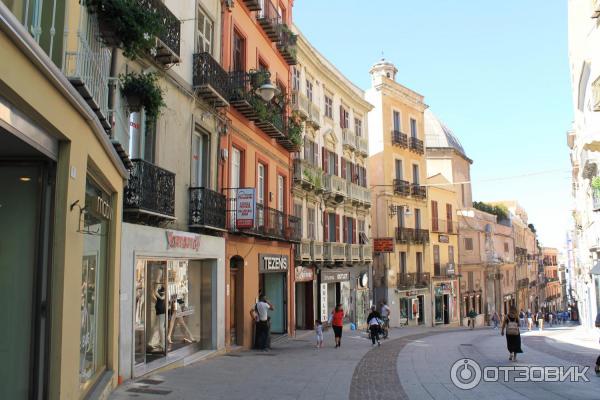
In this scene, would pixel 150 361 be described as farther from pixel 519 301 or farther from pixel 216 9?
pixel 519 301

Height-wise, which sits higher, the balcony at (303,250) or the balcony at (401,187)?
the balcony at (401,187)

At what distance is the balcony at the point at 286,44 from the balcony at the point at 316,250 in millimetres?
8401

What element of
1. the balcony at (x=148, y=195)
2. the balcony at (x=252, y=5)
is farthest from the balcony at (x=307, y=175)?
the balcony at (x=148, y=195)

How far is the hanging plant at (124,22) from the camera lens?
27.1 ft

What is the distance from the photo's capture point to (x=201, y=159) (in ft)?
52.5

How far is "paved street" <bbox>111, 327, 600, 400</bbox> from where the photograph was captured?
10547mm

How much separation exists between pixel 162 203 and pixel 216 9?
7.12 metres

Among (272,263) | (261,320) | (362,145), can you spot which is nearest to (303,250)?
(272,263)

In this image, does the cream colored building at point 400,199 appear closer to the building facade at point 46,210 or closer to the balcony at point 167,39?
the balcony at point 167,39

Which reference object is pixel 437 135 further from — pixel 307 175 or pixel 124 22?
pixel 124 22

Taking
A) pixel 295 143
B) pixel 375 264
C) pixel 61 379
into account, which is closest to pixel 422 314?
pixel 375 264

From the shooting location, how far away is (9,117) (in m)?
4.91

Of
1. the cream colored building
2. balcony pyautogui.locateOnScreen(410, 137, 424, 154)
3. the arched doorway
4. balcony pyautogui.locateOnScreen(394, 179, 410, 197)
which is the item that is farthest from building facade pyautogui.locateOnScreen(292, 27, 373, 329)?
balcony pyautogui.locateOnScreen(410, 137, 424, 154)

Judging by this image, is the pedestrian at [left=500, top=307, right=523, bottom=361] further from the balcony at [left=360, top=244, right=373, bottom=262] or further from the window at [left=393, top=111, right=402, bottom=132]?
the window at [left=393, top=111, right=402, bottom=132]
